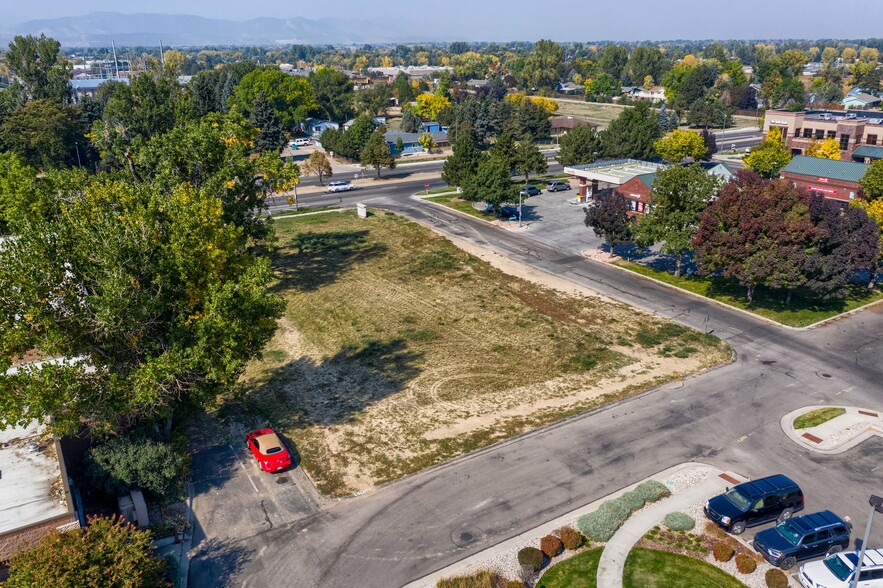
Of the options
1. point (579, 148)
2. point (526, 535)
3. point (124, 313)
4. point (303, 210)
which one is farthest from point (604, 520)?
point (579, 148)

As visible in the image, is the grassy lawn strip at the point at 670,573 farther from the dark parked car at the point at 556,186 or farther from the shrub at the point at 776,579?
the dark parked car at the point at 556,186

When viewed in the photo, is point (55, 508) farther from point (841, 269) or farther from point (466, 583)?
point (841, 269)

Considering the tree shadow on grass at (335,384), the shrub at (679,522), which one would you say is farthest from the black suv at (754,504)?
the tree shadow on grass at (335,384)

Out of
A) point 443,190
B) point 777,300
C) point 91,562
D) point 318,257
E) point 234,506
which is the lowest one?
point 234,506

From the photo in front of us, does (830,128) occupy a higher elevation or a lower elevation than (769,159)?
higher

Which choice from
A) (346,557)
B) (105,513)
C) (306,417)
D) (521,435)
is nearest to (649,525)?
(521,435)

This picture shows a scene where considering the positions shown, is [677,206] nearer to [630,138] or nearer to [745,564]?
[745,564]
